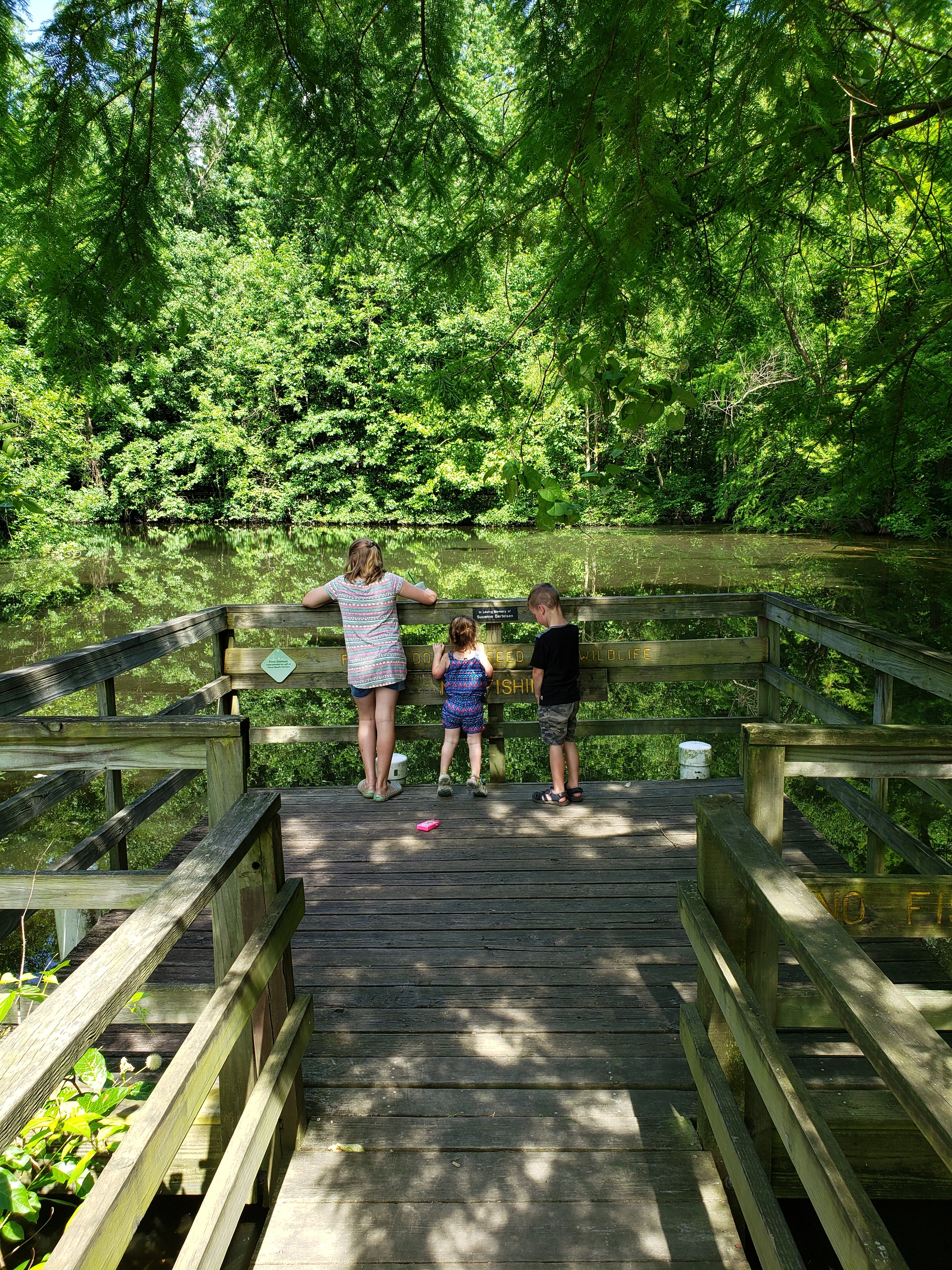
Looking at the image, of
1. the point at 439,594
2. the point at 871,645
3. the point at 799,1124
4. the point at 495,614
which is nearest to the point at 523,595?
the point at 439,594

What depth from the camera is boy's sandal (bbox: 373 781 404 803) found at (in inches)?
210

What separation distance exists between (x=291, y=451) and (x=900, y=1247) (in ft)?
101

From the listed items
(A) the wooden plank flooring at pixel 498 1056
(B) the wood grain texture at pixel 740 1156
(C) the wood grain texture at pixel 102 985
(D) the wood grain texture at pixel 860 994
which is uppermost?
(C) the wood grain texture at pixel 102 985

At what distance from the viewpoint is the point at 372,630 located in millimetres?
5059

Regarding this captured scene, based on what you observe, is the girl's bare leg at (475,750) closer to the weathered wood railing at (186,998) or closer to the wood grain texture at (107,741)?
the weathered wood railing at (186,998)

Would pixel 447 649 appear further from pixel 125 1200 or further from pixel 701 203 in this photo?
pixel 125 1200

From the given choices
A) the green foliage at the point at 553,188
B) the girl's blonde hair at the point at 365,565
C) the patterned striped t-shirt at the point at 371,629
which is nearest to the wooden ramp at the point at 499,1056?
the patterned striped t-shirt at the point at 371,629

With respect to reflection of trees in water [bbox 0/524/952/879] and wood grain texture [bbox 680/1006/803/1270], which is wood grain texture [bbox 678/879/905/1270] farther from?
reflection of trees in water [bbox 0/524/952/879]

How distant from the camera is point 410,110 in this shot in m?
4.07

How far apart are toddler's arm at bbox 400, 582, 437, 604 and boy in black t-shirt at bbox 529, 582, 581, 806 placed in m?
0.61

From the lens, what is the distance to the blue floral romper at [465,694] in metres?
5.13

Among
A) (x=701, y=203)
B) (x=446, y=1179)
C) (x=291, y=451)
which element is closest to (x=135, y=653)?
(x=446, y=1179)

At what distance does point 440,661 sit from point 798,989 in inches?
119

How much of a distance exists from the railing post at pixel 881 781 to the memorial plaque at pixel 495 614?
211cm
